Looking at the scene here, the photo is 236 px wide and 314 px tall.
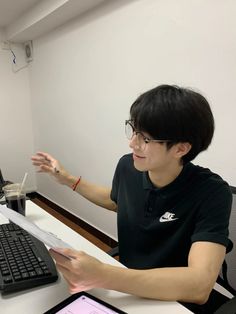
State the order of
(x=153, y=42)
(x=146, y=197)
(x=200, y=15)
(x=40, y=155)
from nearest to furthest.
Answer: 1. (x=146, y=197)
2. (x=40, y=155)
3. (x=200, y=15)
4. (x=153, y=42)

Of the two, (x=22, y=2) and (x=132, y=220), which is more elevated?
(x=22, y=2)

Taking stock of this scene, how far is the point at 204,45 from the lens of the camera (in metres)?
1.57

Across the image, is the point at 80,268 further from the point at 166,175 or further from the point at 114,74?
the point at 114,74

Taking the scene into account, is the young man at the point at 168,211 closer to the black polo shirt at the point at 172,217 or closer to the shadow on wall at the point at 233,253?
the black polo shirt at the point at 172,217

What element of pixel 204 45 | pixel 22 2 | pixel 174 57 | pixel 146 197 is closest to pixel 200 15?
pixel 204 45

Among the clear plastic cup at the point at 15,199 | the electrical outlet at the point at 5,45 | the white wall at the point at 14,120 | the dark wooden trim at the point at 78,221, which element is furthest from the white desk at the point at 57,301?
the electrical outlet at the point at 5,45

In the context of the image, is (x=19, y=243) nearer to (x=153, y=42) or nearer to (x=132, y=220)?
(x=132, y=220)

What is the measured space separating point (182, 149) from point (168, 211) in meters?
0.22

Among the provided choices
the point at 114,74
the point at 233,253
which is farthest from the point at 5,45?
the point at 233,253

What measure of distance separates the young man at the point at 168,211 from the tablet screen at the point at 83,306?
3 centimetres

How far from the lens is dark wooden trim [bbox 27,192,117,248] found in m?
2.64

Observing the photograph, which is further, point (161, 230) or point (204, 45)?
point (204, 45)

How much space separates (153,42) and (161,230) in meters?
1.31

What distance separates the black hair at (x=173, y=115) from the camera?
0.89 meters
